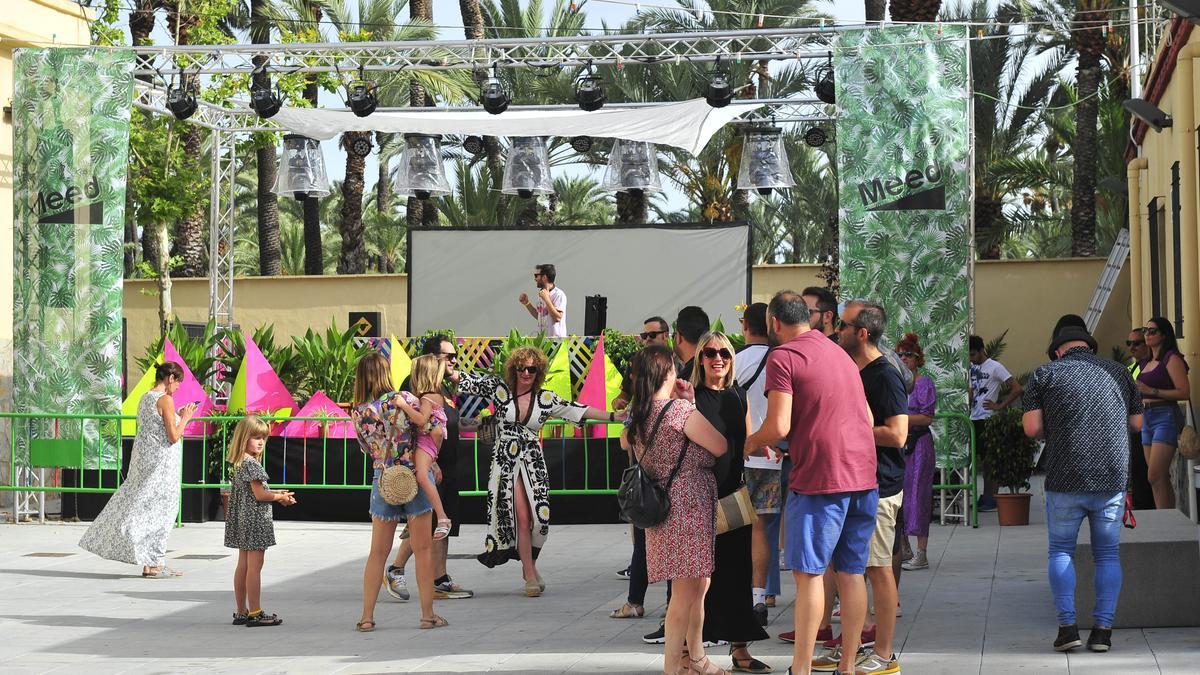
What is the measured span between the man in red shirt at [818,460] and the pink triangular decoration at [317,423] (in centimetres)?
868

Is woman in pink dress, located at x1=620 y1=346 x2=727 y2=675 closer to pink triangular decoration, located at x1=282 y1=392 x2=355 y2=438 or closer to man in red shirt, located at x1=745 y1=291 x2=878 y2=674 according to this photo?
man in red shirt, located at x1=745 y1=291 x2=878 y2=674

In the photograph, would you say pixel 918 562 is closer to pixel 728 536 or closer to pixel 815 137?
pixel 728 536

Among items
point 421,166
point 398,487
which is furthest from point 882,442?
point 421,166

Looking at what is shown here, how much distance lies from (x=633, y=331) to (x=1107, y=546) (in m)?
16.1

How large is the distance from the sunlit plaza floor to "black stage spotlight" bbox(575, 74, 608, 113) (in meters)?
5.64

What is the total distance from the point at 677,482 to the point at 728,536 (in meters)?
0.50

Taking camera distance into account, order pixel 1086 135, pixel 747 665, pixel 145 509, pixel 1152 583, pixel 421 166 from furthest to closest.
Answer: pixel 1086 135 → pixel 421 166 → pixel 145 509 → pixel 1152 583 → pixel 747 665

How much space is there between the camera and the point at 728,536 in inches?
266

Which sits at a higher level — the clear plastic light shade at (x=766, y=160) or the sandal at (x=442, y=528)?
the clear plastic light shade at (x=766, y=160)

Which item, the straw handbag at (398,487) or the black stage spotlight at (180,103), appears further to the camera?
the black stage spotlight at (180,103)

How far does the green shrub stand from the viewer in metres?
13.3

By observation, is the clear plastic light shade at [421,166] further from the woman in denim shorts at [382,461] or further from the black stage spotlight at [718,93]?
the woman in denim shorts at [382,461]

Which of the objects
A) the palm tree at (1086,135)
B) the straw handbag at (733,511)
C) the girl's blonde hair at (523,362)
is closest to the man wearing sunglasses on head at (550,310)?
the girl's blonde hair at (523,362)

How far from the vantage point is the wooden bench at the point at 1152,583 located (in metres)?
7.70
